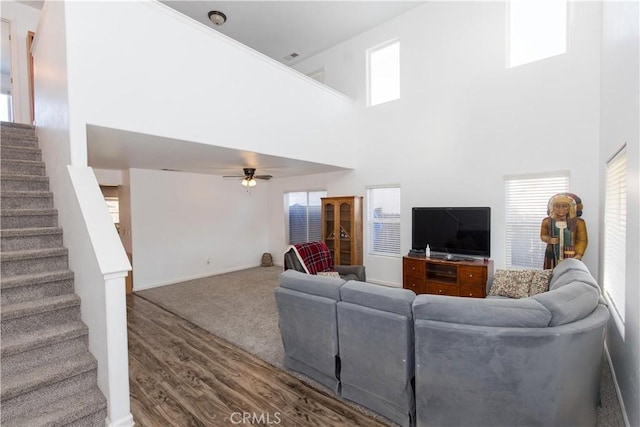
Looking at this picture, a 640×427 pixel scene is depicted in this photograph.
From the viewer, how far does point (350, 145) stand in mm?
5762

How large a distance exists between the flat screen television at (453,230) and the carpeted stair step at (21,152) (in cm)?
512

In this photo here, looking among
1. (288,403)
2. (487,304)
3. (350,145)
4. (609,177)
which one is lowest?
(288,403)

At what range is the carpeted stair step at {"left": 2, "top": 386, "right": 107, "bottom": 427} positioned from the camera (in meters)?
1.72

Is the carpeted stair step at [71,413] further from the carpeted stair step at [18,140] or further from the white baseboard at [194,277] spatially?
the white baseboard at [194,277]

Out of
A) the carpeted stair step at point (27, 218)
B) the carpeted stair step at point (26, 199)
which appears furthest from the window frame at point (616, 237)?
the carpeted stair step at point (26, 199)

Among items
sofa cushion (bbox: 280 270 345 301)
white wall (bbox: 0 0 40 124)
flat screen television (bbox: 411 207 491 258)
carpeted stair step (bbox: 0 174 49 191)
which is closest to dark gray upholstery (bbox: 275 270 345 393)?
sofa cushion (bbox: 280 270 345 301)

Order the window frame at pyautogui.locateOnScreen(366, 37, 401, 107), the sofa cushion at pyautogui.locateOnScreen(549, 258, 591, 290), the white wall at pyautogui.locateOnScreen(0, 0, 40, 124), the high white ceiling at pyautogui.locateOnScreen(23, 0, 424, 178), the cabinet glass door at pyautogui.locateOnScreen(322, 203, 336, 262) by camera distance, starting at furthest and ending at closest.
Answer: the cabinet glass door at pyautogui.locateOnScreen(322, 203, 336, 262), the window frame at pyautogui.locateOnScreen(366, 37, 401, 107), the white wall at pyautogui.locateOnScreen(0, 0, 40, 124), the high white ceiling at pyautogui.locateOnScreen(23, 0, 424, 178), the sofa cushion at pyautogui.locateOnScreen(549, 258, 591, 290)

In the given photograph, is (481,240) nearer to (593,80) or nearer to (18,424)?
(593,80)

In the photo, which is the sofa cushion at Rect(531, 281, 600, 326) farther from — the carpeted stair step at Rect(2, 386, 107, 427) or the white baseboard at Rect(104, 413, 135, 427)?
the carpeted stair step at Rect(2, 386, 107, 427)

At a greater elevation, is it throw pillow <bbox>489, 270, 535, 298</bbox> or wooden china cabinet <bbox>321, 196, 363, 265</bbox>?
wooden china cabinet <bbox>321, 196, 363, 265</bbox>

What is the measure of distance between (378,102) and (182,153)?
3681 mm

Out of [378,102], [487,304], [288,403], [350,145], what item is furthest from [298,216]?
[487,304]

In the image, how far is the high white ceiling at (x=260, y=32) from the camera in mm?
3900

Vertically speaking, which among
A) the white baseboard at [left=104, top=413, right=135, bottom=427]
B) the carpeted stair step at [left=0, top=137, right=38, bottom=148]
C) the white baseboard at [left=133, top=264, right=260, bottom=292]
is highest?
the carpeted stair step at [left=0, top=137, right=38, bottom=148]
